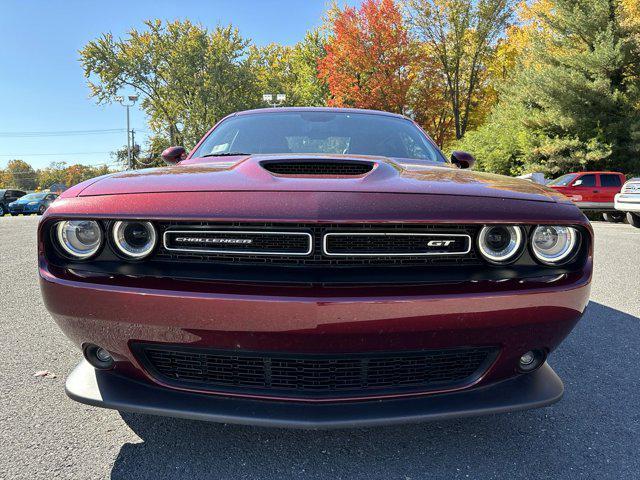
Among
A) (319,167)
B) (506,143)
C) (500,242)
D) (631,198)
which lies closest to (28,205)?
(506,143)

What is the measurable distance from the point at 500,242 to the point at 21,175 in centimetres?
12577

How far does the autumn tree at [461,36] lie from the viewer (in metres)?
27.1

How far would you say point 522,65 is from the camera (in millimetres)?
23797

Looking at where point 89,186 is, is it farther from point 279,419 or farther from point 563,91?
point 563,91

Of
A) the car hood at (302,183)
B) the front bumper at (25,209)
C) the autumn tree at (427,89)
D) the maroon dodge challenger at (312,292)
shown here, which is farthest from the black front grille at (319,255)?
the front bumper at (25,209)

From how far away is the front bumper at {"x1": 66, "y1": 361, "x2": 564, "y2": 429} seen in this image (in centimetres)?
143

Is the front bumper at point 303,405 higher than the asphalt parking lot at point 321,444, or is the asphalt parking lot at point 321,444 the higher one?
the front bumper at point 303,405

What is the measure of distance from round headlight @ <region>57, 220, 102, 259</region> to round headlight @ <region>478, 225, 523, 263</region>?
1.33 metres

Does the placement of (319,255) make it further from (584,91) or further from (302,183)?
(584,91)

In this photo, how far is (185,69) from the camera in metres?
28.2

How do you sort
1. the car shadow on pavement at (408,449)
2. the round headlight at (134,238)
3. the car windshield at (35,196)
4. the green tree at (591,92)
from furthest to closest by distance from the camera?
the car windshield at (35,196)
the green tree at (591,92)
the car shadow on pavement at (408,449)
the round headlight at (134,238)

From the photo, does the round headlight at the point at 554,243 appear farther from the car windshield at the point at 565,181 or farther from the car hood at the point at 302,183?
the car windshield at the point at 565,181

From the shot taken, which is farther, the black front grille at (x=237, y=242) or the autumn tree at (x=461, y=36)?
the autumn tree at (x=461, y=36)

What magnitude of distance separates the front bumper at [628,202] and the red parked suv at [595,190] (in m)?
3.28
